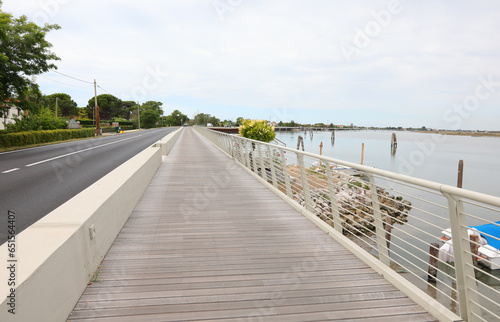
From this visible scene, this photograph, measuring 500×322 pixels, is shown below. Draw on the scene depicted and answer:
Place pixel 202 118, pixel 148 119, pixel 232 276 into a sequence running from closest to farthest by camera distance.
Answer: pixel 232 276 → pixel 148 119 → pixel 202 118

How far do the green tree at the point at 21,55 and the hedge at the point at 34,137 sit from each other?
221cm

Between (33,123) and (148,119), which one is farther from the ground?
(148,119)

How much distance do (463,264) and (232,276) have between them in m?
2.24

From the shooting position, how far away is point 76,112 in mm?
127812

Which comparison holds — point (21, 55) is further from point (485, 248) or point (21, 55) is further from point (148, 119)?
point (148, 119)

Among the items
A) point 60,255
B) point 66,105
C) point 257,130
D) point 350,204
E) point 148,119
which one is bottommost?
point 350,204

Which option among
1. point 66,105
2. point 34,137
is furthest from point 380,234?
point 66,105

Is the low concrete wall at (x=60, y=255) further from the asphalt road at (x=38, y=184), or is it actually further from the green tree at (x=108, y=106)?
the green tree at (x=108, y=106)

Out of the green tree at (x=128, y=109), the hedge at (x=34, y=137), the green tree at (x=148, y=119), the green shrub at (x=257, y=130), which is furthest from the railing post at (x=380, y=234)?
the green tree at (x=128, y=109)

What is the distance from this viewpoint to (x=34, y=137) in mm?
24734

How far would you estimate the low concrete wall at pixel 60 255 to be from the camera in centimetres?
220

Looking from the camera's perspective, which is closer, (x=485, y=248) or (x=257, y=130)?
(x=485, y=248)

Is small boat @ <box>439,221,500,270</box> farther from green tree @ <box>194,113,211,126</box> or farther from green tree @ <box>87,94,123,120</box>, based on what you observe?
green tree @ <box>194,113,211,126</box>

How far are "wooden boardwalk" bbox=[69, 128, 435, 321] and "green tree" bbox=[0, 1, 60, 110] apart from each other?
20.5m
